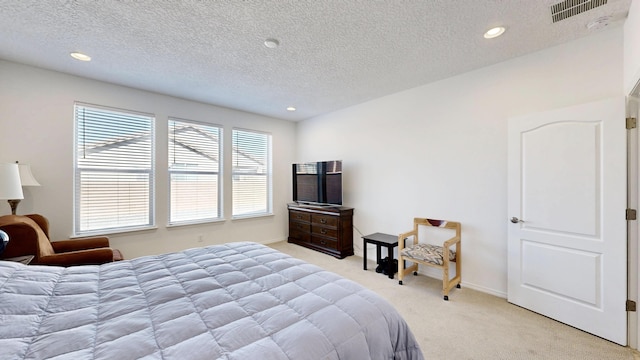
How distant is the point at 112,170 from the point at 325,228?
3.31 m

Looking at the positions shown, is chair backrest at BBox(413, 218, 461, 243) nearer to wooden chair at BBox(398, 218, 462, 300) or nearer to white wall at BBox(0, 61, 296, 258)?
wooden chair at BBox(398, 218, 462, 300)

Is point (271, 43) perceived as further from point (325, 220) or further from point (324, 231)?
point (324, 231)

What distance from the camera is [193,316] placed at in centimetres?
117

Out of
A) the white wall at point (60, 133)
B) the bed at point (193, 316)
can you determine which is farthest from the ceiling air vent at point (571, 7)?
the white wall at point (60, 133)

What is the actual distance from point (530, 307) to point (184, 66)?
14.8ft

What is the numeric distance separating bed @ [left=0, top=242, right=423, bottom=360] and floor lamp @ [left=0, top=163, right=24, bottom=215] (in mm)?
815

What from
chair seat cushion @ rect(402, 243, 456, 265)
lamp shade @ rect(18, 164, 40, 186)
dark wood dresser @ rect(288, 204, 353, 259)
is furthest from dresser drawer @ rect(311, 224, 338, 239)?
lamp shade @ rect(18, 164, 40, 186)

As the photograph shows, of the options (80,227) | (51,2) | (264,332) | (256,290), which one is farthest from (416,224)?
(80,227)

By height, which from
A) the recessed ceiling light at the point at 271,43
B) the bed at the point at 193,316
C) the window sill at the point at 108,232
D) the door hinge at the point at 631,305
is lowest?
the door hinge at the point at 631,305

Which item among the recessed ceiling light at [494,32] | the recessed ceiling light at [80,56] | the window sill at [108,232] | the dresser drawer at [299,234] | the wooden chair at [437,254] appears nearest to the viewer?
the recessed ceiling light at [494,32]

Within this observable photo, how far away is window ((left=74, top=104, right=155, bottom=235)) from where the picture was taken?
3324mm

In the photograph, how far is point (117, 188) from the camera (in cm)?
357

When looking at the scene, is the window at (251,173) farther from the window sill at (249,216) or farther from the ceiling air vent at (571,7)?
the ceiling air vent at (571,7)

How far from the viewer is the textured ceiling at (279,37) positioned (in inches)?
76.4
